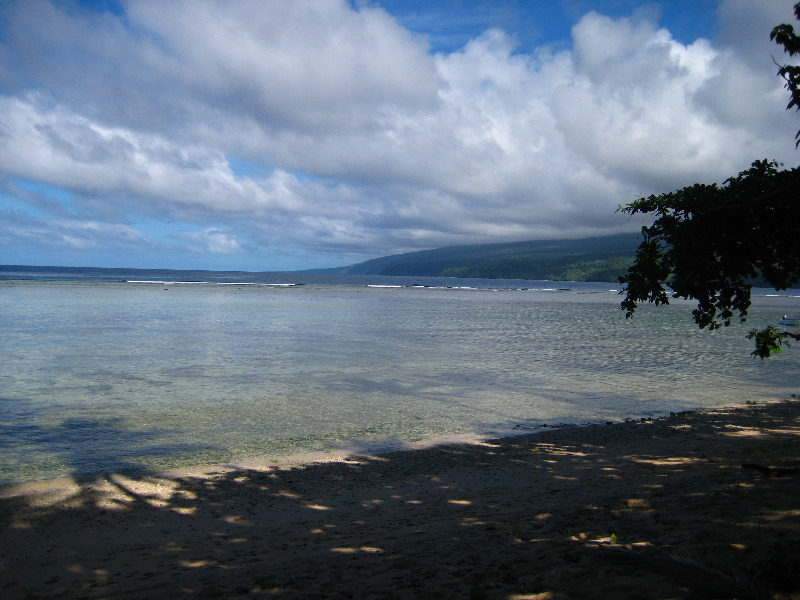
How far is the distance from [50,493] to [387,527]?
5280mm

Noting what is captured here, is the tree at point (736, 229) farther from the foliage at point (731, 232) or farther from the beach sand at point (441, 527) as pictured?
the beach sand at point (441, 527)

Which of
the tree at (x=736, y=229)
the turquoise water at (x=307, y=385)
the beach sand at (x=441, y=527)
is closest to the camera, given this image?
the beach sand at (x=441, y=527)

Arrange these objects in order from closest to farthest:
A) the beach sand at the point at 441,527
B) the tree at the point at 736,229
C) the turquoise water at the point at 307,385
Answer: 1. the beach sand at the point at 441,527
2. the tree at the point at 736,229
3. the turquoise water at the point at 307,385

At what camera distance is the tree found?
698 centimetres

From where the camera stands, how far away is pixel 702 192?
7.60 meters

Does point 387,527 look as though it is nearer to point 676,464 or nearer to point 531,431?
point 676,464

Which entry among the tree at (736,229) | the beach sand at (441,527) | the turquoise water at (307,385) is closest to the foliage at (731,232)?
the tree at (736,229)

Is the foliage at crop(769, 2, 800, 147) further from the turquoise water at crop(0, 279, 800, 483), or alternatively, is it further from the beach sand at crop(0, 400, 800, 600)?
the turquoise water at crop(0, 279, 800, 483)

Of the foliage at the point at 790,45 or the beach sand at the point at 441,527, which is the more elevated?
the foliage at the point at 790,45

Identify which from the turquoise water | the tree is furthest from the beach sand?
the tree

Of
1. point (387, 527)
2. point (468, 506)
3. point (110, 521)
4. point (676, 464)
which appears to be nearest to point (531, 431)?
point (676, 464)

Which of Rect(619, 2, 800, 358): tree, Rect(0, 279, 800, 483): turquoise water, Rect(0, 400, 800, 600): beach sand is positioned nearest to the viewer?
Rect(0, 400, 800, 600): beach sand

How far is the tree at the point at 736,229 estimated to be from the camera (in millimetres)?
6980

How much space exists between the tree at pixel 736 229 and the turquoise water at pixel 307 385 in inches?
224
